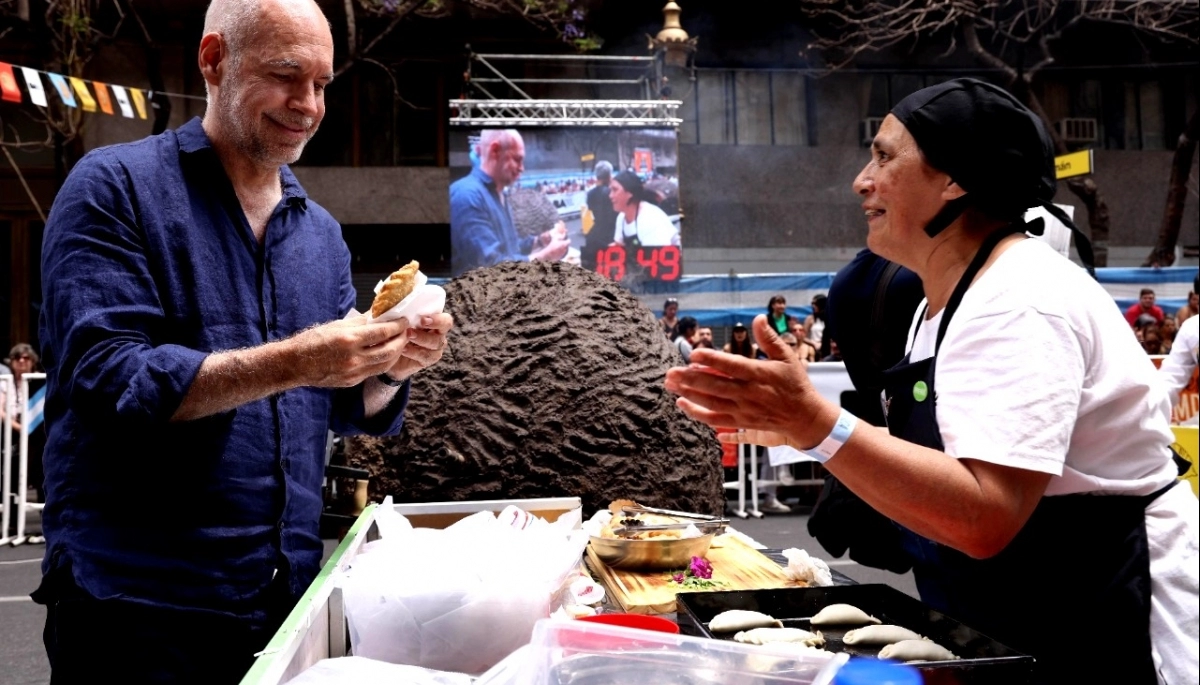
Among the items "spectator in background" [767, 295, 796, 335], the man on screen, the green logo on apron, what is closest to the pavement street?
"spectator in background" [767, 295, 796, 335]

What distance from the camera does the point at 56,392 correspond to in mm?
1825

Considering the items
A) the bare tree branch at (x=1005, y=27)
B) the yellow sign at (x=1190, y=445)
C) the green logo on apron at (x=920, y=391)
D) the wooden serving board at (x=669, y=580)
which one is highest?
the bare tree branch at (x=1005, y=27)

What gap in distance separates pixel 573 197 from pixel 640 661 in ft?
45.7

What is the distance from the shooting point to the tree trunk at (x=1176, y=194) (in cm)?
1719

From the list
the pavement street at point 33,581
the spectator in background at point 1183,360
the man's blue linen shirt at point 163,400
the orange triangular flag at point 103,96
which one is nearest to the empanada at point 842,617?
the man's blue linen shirt at point 163,400

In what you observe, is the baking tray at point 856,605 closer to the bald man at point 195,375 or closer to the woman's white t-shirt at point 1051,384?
the woman's white t-shirt at point 1051,384

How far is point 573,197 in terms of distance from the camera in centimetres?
1484

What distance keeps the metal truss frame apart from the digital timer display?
194 centimetres

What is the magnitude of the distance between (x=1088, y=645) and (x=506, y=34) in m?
17.6

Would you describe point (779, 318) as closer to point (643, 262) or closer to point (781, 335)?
point (781, 335)

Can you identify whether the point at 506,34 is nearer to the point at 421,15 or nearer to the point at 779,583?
the point at 421,15

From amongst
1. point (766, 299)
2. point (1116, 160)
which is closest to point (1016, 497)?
point (766, 299)

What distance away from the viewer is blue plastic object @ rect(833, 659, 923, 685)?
3.72 feet

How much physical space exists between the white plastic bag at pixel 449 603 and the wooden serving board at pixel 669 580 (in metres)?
0.51
